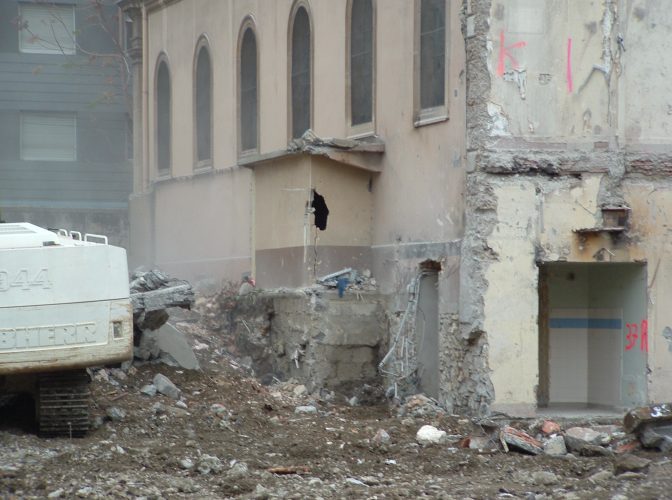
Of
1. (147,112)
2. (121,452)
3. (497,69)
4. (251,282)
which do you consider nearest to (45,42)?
(147,112)

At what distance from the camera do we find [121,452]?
1107cm

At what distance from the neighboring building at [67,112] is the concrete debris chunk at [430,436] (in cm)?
2028

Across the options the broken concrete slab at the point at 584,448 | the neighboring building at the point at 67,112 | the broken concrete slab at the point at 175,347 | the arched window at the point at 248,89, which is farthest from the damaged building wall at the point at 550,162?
the neighboring building at the point at 67,112

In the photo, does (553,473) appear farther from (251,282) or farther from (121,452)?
(251,282)

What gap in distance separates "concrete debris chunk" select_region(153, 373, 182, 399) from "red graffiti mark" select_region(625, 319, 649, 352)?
517cm

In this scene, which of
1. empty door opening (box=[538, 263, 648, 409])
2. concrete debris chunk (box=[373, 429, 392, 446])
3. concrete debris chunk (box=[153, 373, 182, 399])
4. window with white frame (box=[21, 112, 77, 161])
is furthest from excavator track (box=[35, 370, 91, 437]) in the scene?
window with white frame (box=[21, 112, 77, 161])

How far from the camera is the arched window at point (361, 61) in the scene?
1695 cm

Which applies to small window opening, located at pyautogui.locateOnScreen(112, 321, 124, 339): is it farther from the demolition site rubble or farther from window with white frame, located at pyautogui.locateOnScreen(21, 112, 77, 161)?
window with white frame, located at pyautogui.locateOnScreen(21, 112, 77, 161)

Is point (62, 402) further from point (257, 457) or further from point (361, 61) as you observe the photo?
point (361, 61)

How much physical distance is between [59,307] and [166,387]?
3458 mm

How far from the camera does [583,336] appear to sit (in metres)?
15.5

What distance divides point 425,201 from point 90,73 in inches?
773

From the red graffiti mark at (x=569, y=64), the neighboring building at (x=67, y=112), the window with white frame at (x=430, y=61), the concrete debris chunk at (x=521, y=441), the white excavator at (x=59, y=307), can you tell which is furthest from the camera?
the neighboring building at (x=67, y=112)

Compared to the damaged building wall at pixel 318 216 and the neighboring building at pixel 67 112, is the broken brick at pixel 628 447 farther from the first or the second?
the neighboring building at pixel 67 112
